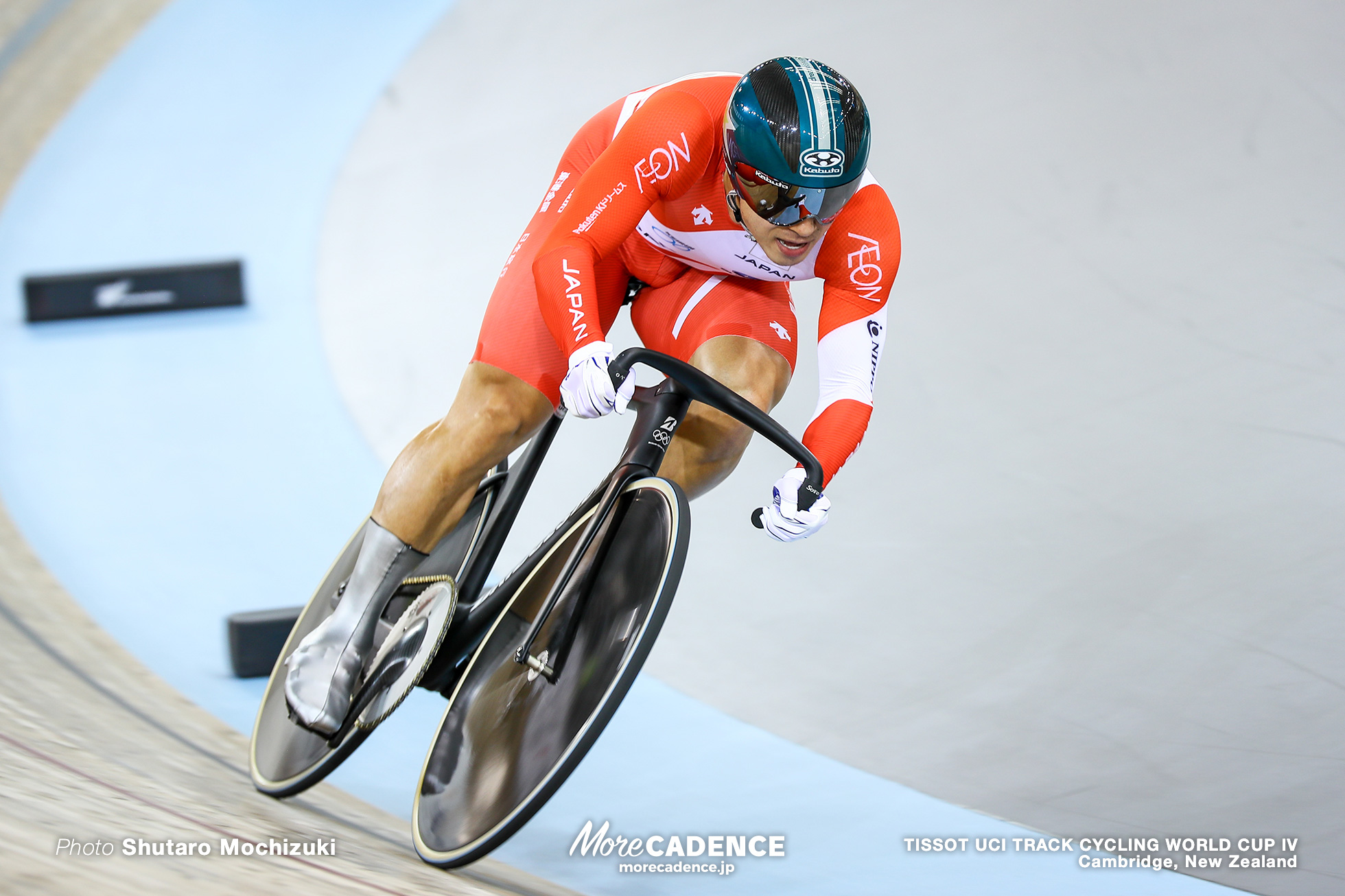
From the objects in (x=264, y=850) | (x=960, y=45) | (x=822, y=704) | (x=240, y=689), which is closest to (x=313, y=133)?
(x=960, y=45)

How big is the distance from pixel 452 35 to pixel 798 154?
603 cm

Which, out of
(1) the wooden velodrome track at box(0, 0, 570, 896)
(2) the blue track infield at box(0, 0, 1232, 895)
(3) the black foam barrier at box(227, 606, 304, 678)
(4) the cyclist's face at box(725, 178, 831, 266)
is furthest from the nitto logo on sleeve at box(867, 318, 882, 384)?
(3) the black foam barrier at box(227, 606, 304, 678)

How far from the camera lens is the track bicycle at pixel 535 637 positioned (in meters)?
1.97

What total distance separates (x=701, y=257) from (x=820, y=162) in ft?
1.65

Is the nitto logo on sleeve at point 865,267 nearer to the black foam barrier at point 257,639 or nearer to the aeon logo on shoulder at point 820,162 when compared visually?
the aeon logo on shoulder at point 820,162

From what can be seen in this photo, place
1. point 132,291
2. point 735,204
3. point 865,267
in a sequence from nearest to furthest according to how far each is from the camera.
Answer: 1. point 735,204
2. point 865,267
3. point 132,291

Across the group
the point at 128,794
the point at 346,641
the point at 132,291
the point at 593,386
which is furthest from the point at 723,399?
the point at 132,291

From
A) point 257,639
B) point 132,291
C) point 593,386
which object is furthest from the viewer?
point 132,291

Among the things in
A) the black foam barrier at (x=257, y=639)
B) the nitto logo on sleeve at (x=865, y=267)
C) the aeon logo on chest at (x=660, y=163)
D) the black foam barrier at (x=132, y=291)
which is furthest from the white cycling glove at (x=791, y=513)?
the black foam barrier at (x=132, y=291)

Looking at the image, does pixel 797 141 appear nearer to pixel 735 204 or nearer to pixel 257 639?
pixel 735 204

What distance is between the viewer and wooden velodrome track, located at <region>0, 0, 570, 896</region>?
5.33 ft

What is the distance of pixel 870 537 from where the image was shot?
12.5 ft

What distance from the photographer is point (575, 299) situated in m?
2.20

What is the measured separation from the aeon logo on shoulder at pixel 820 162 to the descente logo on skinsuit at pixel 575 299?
48 cm
